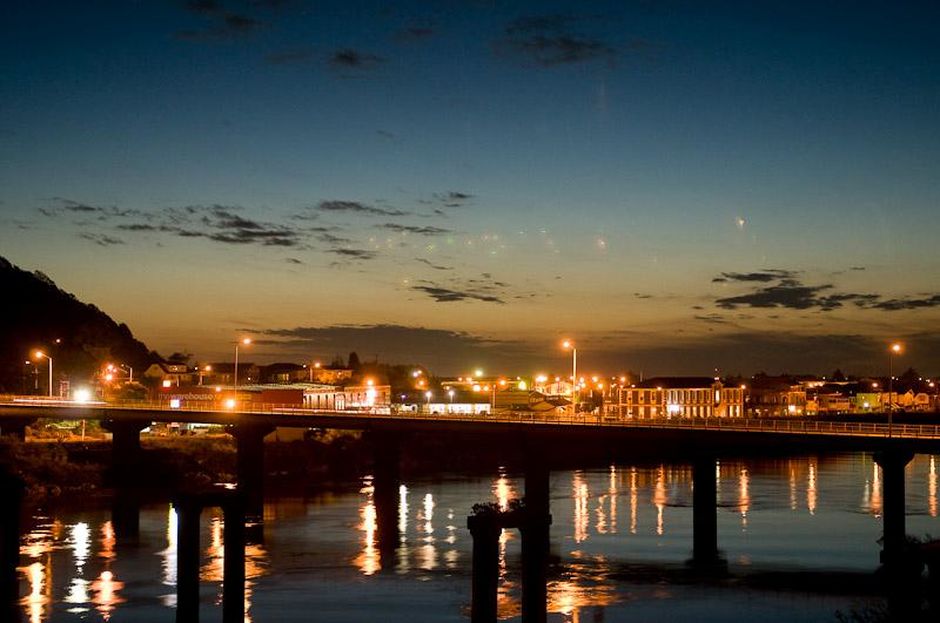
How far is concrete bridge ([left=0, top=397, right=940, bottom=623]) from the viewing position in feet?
119

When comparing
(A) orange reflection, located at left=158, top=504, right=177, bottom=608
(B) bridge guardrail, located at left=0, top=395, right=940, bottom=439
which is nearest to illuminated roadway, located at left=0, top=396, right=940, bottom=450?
(B) bridge guardrail, located at left=0, top=395, right=940, bottom=439

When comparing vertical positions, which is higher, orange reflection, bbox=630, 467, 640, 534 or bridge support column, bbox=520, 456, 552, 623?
bridge support column, bbox=520, 456, 552, 623

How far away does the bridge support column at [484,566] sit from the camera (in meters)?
33.4

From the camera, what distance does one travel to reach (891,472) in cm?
6662

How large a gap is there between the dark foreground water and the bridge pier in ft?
27.2

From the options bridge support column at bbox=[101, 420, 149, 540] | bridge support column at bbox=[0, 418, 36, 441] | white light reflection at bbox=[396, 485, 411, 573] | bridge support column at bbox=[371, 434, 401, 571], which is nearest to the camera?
white light reflection at bbox=[396, 485, 411, 573]

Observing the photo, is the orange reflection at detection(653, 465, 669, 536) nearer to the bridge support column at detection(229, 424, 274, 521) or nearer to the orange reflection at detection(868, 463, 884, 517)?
the orange reflection at detection(868, 463, 884, 517)

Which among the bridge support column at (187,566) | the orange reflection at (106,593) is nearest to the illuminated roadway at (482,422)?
the orange reflection at (106,593)

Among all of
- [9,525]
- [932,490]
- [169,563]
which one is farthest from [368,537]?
[932,490]

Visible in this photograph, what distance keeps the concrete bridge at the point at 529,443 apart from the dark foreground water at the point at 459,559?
2.48 meters

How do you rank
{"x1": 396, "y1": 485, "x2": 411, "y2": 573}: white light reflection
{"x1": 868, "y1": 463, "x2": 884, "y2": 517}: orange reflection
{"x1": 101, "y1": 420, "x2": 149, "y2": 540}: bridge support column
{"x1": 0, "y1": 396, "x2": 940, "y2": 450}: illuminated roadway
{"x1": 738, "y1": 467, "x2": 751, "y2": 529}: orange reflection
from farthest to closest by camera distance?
1. {"x1": 101, "y1": 420, "x2": 149, "y2": 540}: bridge support column
2. {"x1": 868, "y1": 463, "x2": 884, "y2": 517}: orange reflection
3. {"x1": 738, "y1": 467, "x2": 751, "y2": 529}: orange reflection
4. {"x1": 0, "y1": 396, "x2": 940, "y2": 450}: illuminated roadway
5. {"x1": 396, "y1": 485, "x2": 411, "y2": 573}: white light reflection

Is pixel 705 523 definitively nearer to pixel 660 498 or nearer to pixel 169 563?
pixel 660 498

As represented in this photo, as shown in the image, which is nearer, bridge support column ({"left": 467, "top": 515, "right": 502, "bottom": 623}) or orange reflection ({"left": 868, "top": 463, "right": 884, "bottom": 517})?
bridge support column ({"left": 467, "top": 515, "right": 502, "bottom": 623})

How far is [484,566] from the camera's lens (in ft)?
111
